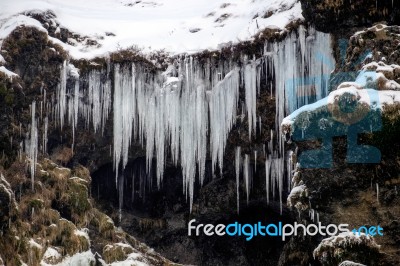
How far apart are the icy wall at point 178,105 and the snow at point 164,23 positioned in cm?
70

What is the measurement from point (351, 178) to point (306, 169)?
80 cm

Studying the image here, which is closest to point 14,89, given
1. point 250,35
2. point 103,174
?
point 103,174

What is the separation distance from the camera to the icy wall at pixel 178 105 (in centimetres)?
1664

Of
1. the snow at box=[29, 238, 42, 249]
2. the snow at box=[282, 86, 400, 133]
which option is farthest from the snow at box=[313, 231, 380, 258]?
the snow at box=[29, 238, 42, 249]

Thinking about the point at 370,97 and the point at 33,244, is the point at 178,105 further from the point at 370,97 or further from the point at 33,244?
the point at 370,97

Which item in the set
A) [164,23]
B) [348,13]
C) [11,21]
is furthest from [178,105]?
[348,13]

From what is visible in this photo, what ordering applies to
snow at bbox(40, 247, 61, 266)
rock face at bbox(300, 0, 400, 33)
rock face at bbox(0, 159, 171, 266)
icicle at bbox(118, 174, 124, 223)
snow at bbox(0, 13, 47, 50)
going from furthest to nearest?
icicle at bbox(118, 174, 124, 223) < snow at bbox(0, 13, 47, 50) < snow at bbox(40, 247, 61, 266) < rock face at bbox(0, 159, 171, 266) < rock face at bbox(300, 0, 400, 33)

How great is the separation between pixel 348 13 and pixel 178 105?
5.95 metres

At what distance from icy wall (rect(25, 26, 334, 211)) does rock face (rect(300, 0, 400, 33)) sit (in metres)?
2.83

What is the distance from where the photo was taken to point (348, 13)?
13.0 meters

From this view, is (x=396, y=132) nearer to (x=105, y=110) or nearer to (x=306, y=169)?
(x=306, y=169)

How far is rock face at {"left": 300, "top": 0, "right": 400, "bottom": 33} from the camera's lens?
40.2 ft

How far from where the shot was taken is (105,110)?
689 inches

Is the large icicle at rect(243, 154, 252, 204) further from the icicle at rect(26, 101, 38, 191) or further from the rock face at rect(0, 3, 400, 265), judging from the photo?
the icicle at rect(26, 101, 38, 191)
